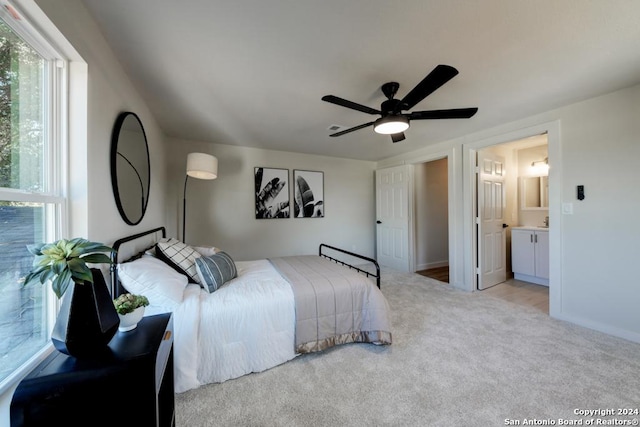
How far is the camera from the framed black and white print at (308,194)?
438 cm

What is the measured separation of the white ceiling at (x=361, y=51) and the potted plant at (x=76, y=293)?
1311 mm

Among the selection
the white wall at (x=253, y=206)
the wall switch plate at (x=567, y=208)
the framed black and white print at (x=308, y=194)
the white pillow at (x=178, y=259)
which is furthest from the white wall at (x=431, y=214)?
the white pillow at (x=178, y=259)

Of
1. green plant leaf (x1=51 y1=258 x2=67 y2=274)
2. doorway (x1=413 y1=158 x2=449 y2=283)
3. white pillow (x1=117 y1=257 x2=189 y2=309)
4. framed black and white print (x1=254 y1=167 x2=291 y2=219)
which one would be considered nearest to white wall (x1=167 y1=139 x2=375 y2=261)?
framed black and white print (x1=254 y1=167 x2=291 y2=219)

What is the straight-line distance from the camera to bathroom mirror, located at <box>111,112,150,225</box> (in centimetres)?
168

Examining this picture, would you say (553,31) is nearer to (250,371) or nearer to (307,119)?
(307,119)

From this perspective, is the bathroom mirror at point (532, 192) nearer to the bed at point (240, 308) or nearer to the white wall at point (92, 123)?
the bed at point (240, 308)

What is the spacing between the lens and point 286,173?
427 centimetres

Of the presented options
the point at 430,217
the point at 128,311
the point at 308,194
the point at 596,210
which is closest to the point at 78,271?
the point at 128,311

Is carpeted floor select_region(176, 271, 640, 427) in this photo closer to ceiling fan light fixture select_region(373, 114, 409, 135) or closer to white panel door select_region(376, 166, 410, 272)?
ceiling fan light fixture select_region(373, 114, 409, 135)

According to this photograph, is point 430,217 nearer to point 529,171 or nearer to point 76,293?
point 529,171

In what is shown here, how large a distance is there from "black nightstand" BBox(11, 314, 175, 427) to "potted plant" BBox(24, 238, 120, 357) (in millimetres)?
69

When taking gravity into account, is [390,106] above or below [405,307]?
above

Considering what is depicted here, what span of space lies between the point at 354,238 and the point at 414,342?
3.00 m

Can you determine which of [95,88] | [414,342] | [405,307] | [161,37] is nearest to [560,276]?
[405,307]
